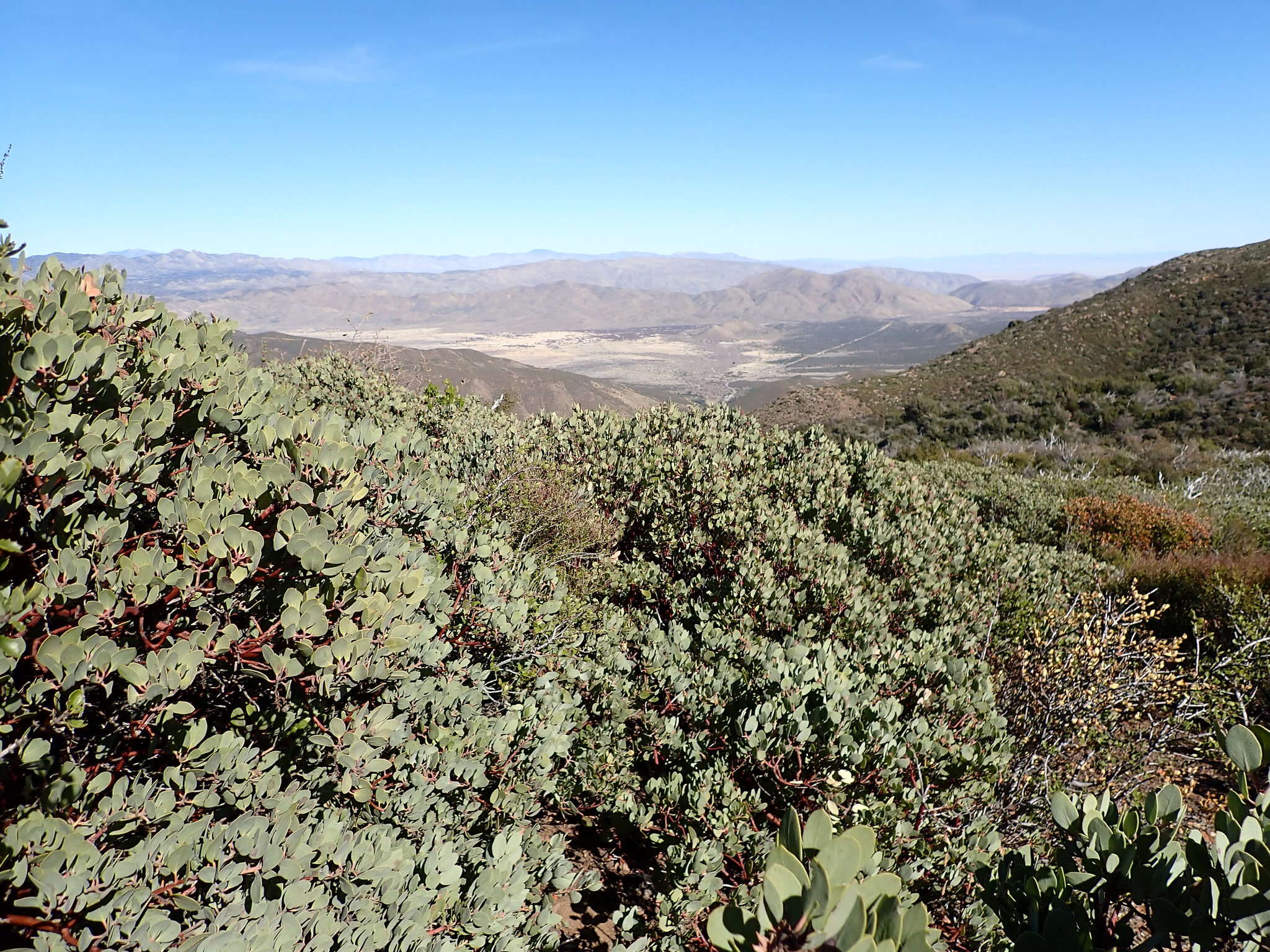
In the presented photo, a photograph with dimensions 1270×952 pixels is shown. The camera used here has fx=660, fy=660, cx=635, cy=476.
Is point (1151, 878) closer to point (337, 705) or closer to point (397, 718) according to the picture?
point (397, 718)

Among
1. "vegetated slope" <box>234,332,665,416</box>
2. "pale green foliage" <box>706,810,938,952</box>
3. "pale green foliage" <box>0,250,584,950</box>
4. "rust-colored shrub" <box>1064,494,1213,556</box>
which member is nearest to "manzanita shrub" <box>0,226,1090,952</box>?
"pale green foliage" <box>0,250,584,950</box>

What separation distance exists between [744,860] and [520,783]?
0.94 m

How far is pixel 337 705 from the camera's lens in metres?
1.93

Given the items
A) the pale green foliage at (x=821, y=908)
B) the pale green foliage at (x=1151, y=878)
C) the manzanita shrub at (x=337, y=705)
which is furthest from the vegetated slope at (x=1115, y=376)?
the pale green foliage at (x=821, y=908)

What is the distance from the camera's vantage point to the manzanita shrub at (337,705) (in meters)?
1.34

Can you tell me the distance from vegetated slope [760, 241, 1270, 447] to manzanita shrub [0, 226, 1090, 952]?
20.6 metres

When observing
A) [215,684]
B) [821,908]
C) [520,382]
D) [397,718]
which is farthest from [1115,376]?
[520,382]

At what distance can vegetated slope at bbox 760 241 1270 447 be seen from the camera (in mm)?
23547

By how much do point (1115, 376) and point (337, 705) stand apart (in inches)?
1401

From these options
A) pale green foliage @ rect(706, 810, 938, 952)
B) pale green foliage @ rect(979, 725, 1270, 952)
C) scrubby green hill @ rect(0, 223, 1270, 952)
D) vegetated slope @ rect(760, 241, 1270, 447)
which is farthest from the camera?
vegetated slope @ rect(760, 241, 1270, 447)

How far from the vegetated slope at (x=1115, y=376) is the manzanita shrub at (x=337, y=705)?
2063 centimetres

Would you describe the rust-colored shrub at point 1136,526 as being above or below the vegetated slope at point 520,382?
below

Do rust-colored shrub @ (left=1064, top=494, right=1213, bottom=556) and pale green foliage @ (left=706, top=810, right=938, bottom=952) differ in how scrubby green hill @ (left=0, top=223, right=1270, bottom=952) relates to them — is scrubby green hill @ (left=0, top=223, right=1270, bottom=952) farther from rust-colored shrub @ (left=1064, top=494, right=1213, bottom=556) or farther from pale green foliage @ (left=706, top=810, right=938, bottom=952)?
rust-colored shrub @ (left=1064, top=494, right=1213, bottom=556)

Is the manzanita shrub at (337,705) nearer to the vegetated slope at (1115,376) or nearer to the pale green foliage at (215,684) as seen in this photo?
the pale green foliage at (215,684)
